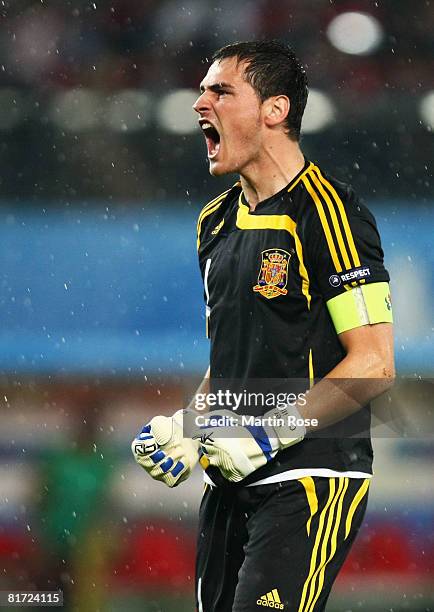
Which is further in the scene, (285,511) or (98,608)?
(98,608)

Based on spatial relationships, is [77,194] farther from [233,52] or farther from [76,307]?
[233,52]

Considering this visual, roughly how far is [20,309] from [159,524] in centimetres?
130

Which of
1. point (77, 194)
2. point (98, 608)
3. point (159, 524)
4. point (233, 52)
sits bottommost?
point (98, 608)

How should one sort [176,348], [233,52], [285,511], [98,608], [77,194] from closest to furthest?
[285,511] → [233,52] → [98,608] → [176,348] → [77,194]

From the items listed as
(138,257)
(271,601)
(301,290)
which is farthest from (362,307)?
(138,257)

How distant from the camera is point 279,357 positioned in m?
2.44

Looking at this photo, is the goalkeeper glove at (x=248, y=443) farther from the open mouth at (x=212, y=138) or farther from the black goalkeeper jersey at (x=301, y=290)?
the open mouth at (x=212, y=138)

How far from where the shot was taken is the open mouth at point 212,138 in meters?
2.64

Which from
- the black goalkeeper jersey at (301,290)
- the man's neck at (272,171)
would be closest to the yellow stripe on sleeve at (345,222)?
the black goalkeeper jersey at (301,290)

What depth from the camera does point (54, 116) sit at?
5.64 m

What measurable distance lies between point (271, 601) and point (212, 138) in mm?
1126

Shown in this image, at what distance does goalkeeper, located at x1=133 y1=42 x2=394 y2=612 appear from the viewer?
7.64 ft

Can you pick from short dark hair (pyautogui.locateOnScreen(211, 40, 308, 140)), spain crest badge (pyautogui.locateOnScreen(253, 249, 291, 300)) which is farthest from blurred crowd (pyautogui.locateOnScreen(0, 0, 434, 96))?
spain crest badge (pyautogui.locateOnScreen(253, 249, 291, 300))

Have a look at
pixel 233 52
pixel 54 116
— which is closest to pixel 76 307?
pixel 54 116
